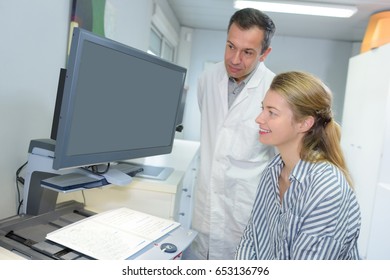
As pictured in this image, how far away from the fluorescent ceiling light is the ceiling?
7 cm

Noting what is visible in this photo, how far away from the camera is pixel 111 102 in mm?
862

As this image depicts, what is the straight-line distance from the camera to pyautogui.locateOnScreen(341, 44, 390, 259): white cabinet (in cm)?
258

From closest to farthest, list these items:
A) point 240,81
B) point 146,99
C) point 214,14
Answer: point 146,99 → point 240,81 → point 214,14

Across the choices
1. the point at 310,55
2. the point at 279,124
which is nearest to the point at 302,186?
the point at 279,124

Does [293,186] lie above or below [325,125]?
below

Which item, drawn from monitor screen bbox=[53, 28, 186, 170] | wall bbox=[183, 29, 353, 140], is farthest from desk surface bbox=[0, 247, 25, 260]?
wall bbox=[183, 29, 353, 140]

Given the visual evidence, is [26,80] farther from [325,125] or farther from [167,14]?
[167,14]

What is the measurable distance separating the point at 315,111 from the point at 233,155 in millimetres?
410

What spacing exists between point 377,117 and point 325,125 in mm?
2072

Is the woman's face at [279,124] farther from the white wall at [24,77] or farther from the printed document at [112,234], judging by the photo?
the white wall at [24,77]

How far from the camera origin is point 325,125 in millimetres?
1054

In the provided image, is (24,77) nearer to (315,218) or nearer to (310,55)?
(315,218)
